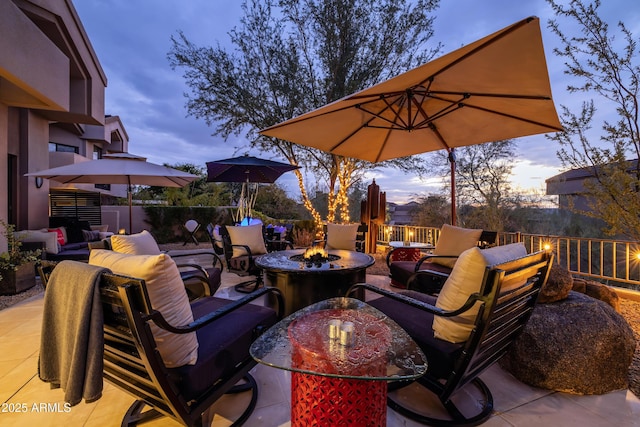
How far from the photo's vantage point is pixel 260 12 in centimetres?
692

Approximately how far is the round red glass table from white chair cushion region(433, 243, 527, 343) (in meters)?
0.29

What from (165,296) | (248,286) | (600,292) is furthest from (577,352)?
(248,286)

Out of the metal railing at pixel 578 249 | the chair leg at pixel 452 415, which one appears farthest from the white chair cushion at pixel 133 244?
the metal railing at pixel 578 249

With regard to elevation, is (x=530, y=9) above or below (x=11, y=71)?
above

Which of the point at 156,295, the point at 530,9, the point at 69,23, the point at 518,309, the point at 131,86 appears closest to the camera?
the point at 156,295

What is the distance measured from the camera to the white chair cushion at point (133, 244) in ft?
7.13

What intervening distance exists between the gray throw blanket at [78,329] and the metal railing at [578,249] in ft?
17.3

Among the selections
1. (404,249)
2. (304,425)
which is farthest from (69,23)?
(304,425)

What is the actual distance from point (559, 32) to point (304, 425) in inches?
232

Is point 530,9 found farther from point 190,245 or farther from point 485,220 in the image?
point 190,245

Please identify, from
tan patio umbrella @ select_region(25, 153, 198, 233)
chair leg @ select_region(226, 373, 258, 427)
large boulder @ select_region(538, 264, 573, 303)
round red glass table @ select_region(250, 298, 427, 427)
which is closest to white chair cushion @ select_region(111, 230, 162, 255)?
chair leg @ select_region(226, 373, 258, 427)

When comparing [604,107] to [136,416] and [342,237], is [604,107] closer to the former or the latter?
[342,237]

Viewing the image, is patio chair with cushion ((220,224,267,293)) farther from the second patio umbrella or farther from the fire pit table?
the second patio umbrella

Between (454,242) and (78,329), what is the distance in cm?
375
